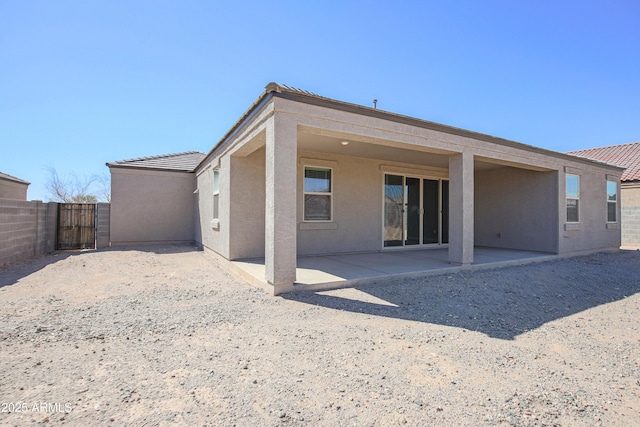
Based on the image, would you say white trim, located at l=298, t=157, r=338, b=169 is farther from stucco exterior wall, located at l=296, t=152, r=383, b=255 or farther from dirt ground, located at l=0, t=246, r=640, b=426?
dirt ground, located at l=0, t=246, r=640, b=426

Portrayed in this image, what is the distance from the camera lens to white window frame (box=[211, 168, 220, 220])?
8.30 meters

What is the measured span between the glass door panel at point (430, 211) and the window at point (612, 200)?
624 cm

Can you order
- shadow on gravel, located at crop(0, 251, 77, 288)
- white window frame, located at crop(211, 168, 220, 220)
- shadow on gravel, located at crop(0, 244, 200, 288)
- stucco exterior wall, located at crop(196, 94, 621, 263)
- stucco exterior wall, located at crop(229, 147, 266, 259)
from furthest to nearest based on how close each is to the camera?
white window frame, located at crop(211, 168, 220, 220) < stucco exterior wall, located at crop(229, 147, 266, 259) < shadow on gravel, located at crop(0, 244, 200, 288) < shadow on gravel, located at crop(0, 251, 77, 288) < stucco exterior wall, located at crop(196, 94, 621, 263)

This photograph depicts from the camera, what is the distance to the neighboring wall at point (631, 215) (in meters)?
14.2

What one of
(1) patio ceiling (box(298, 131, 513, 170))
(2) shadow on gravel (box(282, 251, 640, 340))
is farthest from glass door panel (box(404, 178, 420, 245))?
(2) shadow on gravel (box(282, 251, 640, 340))

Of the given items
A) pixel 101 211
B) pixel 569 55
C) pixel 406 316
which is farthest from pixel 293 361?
pixel 569 55

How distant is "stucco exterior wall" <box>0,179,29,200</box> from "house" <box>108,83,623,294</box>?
20.5 feet

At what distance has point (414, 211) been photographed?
386 inches

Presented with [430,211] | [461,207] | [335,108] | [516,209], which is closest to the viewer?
[335,108]

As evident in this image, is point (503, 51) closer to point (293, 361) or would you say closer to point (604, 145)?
point (293, 361)

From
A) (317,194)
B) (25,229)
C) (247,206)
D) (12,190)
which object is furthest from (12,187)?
(317,194)

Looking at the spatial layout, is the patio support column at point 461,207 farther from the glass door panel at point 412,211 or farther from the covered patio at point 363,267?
the glass door panel at point 412,211

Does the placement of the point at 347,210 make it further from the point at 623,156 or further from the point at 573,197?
the point at 623,156

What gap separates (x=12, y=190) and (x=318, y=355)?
17836 mm
